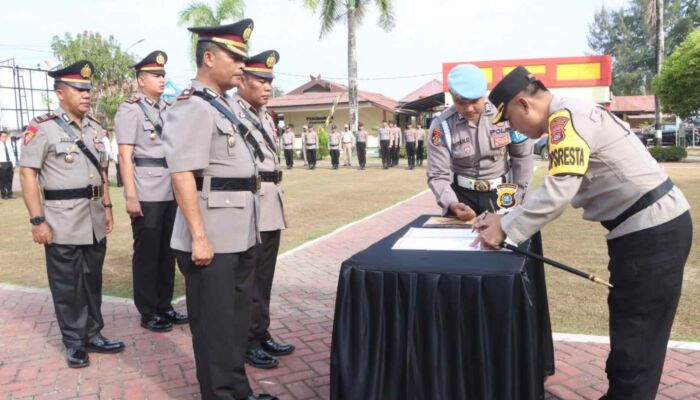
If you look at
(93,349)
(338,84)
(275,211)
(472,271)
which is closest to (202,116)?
(275,211)

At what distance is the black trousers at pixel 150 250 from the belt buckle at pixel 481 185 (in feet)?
7.50

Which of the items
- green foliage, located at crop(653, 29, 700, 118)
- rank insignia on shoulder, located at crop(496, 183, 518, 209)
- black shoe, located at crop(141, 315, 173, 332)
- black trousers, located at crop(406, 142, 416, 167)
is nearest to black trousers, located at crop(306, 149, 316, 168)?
black trousers, located at crop(406, 142, 416, 167)

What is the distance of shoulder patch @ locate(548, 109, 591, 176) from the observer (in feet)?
7.02

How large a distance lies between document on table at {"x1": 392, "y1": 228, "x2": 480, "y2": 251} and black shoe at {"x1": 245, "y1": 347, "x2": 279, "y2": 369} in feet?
4.14

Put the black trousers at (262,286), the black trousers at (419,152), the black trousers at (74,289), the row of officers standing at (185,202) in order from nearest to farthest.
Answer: the row of officers standing at (185,202), the black trousers at (262,286), the black trousers at (74,289), the black trousers at (419,152)

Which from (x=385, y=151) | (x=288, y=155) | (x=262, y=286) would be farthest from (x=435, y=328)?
(x=288, y=155)

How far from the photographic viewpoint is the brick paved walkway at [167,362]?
326 cm

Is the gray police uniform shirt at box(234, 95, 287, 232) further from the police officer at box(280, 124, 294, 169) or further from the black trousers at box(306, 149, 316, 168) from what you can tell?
the police officer at box(280, 124, 294, 169)

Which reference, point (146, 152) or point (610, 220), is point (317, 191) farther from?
point (610, 220)

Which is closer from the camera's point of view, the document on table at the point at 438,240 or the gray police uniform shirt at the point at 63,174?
the document on table at the point at 438,240

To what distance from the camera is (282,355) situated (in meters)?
3.78

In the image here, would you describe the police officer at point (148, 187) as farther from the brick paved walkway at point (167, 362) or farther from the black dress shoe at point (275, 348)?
the black dress shoe at point (275, 348)

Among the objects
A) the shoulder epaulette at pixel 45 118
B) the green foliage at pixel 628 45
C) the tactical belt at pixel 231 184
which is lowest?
the tactical belt at pixel 231 184

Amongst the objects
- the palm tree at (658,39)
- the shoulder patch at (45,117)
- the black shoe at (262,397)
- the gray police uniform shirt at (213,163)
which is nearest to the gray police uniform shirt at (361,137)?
the palm tree at (658,39)
